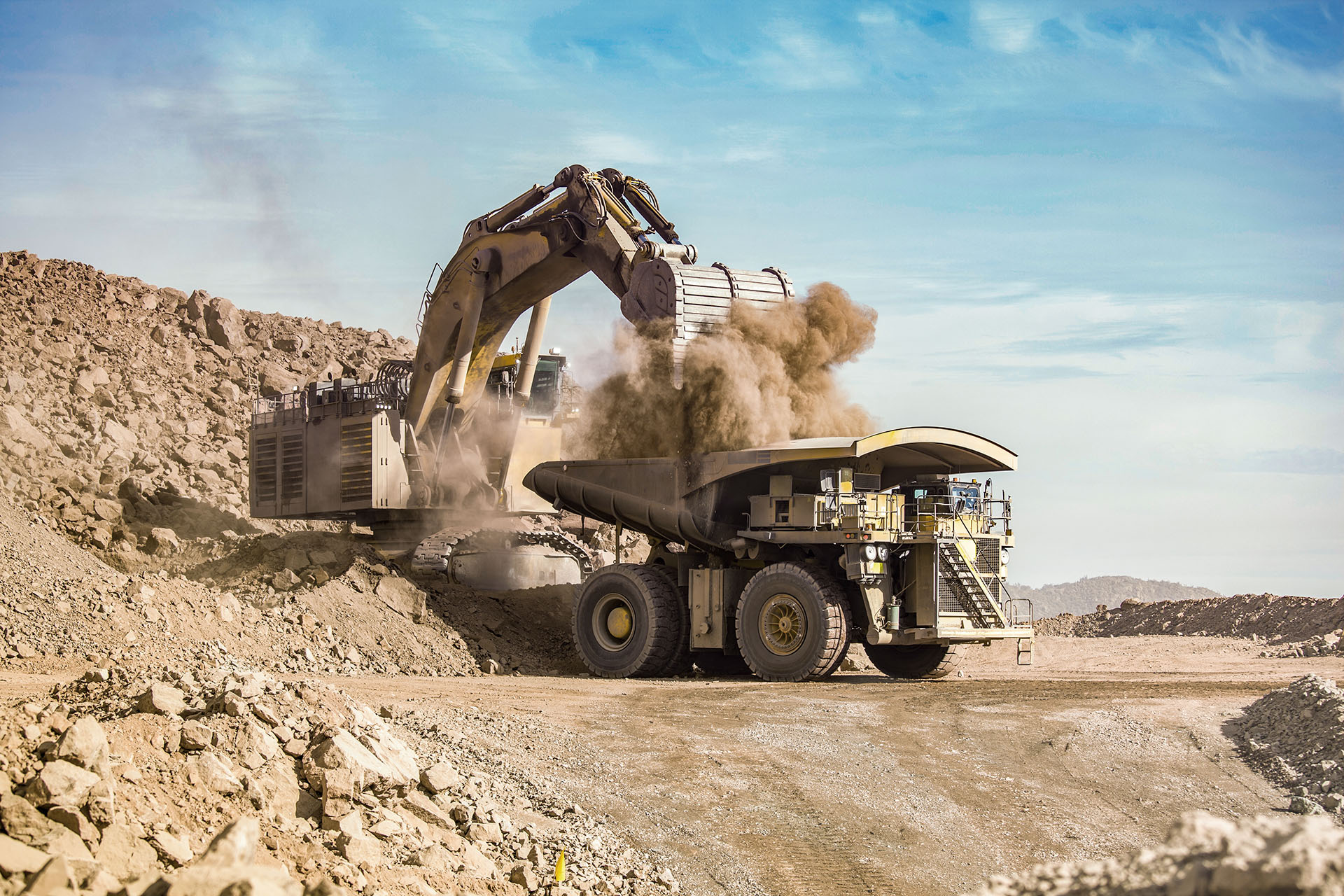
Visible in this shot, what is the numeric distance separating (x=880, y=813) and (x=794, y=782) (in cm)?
92

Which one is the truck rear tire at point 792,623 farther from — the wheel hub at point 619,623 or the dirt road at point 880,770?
the wheel hub at point 619,623

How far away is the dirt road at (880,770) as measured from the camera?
8.83 metres

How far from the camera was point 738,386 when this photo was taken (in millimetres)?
17797

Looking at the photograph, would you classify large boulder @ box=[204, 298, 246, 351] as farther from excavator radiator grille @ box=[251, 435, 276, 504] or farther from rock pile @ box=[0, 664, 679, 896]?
rock pile @ box=[0, 664, 679, 896]

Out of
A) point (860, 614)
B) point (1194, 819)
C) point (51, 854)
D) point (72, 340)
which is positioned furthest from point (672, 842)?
point (72, 340)

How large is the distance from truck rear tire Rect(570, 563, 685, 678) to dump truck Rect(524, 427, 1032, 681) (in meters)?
0.02

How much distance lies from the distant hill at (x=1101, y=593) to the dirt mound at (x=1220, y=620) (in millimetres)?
39585

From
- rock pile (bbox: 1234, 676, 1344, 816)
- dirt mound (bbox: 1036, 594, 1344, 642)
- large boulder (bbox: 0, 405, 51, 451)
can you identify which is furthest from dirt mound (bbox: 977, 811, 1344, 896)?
large boulder (bbox: 0, 405, 51, 451)

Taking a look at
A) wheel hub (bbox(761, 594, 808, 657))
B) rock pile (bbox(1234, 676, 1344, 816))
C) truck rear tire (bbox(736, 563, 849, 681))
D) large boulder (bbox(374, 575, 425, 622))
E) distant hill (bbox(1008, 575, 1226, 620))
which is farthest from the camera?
distant hill (bbox(1008, 575, 1226, 620))

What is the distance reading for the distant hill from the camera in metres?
72.8

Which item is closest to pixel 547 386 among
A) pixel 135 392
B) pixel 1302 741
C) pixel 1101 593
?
pixel 1302 741

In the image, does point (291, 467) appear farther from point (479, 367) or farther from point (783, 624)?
point (783, 624)

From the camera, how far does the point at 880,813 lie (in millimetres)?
9695

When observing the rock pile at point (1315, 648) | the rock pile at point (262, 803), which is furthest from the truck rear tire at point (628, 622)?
the rock pile at point (1315, 648)
